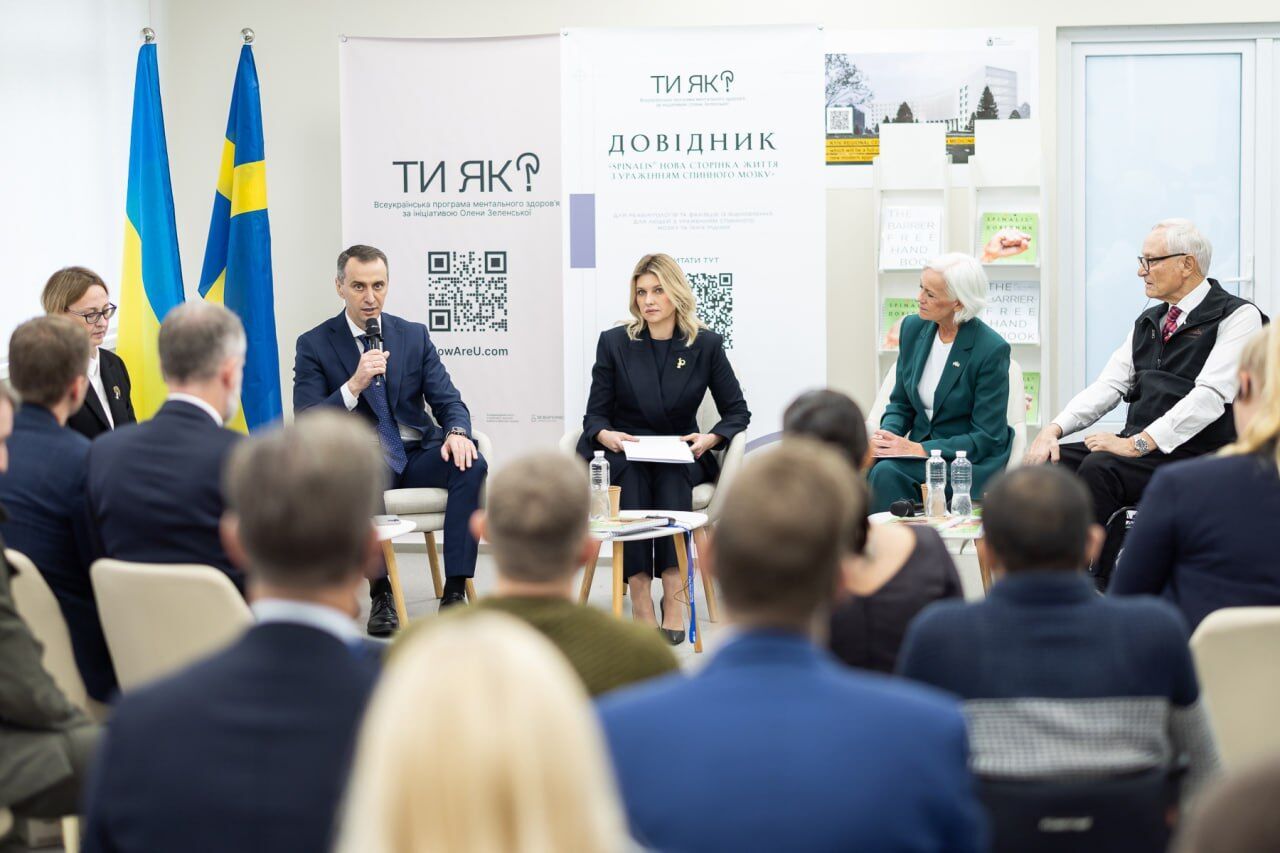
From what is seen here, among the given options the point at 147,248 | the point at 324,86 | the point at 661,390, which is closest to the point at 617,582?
the point at 661,390

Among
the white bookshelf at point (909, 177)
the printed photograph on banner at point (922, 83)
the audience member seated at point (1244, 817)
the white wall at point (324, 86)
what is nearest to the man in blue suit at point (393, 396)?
the white wall at point (324, 86)

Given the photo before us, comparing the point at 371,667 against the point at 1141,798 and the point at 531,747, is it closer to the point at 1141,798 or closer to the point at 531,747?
the point at 531,747

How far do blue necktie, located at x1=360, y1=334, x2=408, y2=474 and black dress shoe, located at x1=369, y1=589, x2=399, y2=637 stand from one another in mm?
506

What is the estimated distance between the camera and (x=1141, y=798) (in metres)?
1.98

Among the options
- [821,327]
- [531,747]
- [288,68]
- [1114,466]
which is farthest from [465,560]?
[531,747]

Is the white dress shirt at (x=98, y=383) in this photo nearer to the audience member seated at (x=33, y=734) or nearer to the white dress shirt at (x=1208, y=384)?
the audience member seated at (x=33, y=734)

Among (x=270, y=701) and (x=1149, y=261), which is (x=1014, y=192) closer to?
(x=1149, y=261)

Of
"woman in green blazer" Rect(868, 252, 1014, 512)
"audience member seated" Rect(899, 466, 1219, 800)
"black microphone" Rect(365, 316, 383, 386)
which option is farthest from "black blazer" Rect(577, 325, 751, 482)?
"audience member seated" Rect(899, 466, 1219, 800)

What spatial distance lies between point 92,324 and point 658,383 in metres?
2.17

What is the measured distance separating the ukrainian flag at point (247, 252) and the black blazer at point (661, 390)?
1534 millimetres

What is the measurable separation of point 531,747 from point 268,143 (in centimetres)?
685

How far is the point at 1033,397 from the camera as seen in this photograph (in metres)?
6.67

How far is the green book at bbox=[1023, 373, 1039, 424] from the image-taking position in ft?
21.9

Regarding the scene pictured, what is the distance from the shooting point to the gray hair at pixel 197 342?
3.26 m
